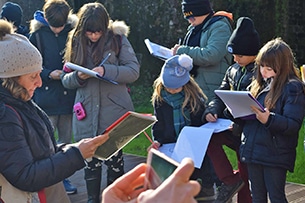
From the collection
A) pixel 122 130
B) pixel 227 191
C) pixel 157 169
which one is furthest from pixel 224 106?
pixel 157 169

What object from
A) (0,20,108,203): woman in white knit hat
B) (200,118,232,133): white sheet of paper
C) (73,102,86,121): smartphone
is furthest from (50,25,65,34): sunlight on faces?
(0,20,108,203): woman in white knit hat

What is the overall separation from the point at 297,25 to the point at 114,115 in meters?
7.96

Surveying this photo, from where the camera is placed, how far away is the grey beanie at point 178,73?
5180 millimetres

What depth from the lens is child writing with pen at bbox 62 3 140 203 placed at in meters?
5.53

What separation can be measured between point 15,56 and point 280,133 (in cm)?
219

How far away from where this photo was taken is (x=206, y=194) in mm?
5590

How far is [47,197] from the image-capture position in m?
3.41

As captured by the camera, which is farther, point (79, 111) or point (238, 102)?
point (79, 111)

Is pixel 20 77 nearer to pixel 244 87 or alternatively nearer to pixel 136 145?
pixel 244 87

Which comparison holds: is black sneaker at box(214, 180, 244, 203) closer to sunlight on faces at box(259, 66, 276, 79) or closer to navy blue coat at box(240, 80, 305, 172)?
navy blue coat at box(240, 80, 305, 172)

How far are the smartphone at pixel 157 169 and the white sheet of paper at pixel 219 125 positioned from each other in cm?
369

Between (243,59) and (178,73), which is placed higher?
(243,59)

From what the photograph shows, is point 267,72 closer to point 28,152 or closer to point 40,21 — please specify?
point 28,152

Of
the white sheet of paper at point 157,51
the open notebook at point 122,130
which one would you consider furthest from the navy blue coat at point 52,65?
the open notebook at point 122,130
